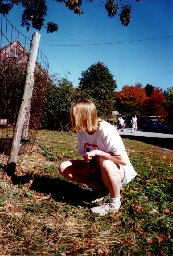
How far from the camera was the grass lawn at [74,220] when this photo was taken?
2.58m

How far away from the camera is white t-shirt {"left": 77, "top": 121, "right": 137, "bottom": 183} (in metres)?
3.21

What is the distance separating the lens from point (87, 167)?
3.68 metres

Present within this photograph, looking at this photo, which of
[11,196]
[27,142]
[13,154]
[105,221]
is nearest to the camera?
[105,221]

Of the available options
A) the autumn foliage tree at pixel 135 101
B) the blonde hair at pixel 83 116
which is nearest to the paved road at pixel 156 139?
the blonde hair at pixel 83 116

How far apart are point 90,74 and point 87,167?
A: 5306 cm

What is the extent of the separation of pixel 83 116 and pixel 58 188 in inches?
54.7

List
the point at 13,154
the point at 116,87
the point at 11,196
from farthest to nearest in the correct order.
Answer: the point at 116,87
the point at 13,154
the point at 11,196

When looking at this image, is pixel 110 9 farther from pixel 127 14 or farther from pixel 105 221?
pixel 105 221

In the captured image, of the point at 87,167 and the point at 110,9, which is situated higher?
the point at 110,9

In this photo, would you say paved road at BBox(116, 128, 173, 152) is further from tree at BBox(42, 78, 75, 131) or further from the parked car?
the parked car

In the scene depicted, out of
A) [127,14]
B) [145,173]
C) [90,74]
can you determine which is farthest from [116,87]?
[145,173]

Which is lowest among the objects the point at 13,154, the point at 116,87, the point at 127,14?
the point at 13,154

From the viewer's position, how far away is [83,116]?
324 cm

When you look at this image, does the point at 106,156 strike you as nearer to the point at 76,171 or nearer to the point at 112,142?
the point at 112,142
